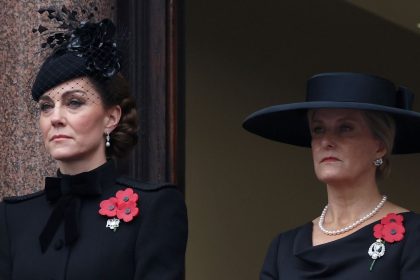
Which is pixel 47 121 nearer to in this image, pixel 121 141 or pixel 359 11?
pixel 121 141

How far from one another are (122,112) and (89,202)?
34 centimetres

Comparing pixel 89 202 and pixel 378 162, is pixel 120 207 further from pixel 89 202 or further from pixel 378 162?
pixel 378 162

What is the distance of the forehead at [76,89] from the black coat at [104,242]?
0.83ft

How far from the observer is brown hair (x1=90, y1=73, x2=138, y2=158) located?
3891 millimetres

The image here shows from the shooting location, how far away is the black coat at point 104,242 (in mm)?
3660

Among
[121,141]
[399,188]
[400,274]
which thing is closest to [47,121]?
[121,141]

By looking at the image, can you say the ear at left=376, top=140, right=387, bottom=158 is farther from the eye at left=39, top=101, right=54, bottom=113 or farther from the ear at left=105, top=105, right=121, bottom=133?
the eye at left=39, top=101, right=54, bottom=113

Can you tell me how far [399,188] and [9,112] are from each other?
4.85 m

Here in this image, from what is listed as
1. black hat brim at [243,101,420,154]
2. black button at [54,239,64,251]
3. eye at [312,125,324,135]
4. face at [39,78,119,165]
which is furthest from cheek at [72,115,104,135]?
eye at [312,125,324,135]

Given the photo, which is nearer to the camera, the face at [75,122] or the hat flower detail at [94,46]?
the face at [75,122]

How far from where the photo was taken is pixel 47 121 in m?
3.82

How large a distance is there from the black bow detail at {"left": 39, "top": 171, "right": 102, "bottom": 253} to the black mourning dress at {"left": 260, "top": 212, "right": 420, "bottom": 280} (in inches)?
27.3

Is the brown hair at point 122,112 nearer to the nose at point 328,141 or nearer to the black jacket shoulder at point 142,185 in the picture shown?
the black jacket shoulder at point 142,185

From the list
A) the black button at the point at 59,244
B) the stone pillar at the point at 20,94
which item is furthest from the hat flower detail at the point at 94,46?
the stone pillar at the point at 20,94
